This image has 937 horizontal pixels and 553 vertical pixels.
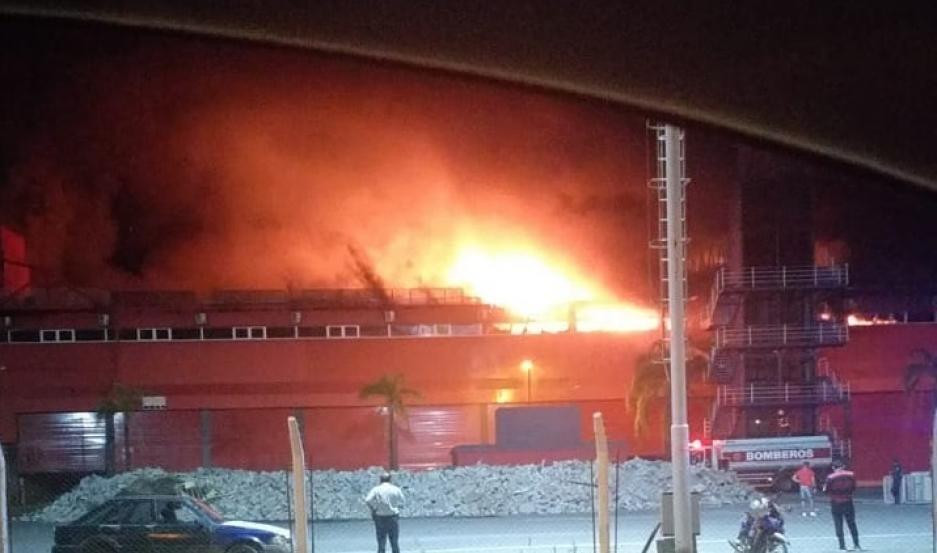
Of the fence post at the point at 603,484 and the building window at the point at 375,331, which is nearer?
the fence post at the point at 603,484

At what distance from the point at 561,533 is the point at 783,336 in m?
21.4

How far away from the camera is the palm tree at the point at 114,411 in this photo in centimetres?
3859

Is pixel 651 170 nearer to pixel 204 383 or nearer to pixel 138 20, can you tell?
pixel 204 383

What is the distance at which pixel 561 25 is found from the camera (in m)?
5.93

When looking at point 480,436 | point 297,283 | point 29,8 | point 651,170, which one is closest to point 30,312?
point 297,283

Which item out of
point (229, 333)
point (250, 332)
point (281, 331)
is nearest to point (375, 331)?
point (281, 331)

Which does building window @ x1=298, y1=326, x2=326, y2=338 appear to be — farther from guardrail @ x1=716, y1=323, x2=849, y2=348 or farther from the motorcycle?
the motorcycle

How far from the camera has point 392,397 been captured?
40.4 m

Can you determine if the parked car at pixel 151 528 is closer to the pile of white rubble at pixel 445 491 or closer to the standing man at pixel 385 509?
the standing man at pixel 385 509

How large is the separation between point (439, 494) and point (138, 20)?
24233mm

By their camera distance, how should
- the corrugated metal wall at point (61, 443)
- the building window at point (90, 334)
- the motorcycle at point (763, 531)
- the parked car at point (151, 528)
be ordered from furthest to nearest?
the building window at point (90, 334) < the corrugated metal wall at point (61, 443) < the parked car at point (151, 528) < the motorcycle at point (763, 531)

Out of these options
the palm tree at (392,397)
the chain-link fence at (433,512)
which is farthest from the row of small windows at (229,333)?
the chain-link fence at (433,512)

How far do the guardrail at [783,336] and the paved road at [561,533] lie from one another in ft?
42.6

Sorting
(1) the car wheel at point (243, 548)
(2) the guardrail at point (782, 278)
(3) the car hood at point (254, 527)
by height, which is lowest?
(1) the car wheel at point (243, 548)
